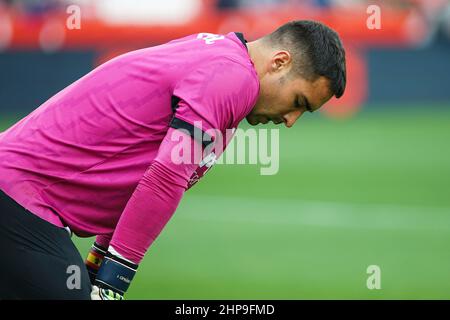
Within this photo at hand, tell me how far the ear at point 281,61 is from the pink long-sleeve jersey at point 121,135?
0.49ft

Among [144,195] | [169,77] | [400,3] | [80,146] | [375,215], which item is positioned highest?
[400,3]

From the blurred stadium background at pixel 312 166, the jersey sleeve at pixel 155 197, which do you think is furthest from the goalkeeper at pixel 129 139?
the blurred stadium background at pixel 312 166

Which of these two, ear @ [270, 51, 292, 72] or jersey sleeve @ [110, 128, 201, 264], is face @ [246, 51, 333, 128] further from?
jersey sleeve @ [110, 128, 201, 264]

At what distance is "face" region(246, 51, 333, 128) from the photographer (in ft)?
14.9

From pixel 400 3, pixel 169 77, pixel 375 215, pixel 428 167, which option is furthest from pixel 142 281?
pixel 400 3

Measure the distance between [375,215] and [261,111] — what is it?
27.1 ft

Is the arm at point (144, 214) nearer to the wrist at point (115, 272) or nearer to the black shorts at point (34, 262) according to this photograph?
the wrist at point (115, 272)

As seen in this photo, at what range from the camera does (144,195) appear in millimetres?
4148

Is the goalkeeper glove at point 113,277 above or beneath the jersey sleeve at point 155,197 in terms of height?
beneath

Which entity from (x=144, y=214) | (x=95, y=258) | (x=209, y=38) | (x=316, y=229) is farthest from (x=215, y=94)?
(x=316, y=229)

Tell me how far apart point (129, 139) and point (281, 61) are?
798mm

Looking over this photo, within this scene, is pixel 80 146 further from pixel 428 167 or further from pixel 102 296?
pixel 428 167

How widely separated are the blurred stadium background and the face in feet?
13.8

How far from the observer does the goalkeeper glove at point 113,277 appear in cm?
420
